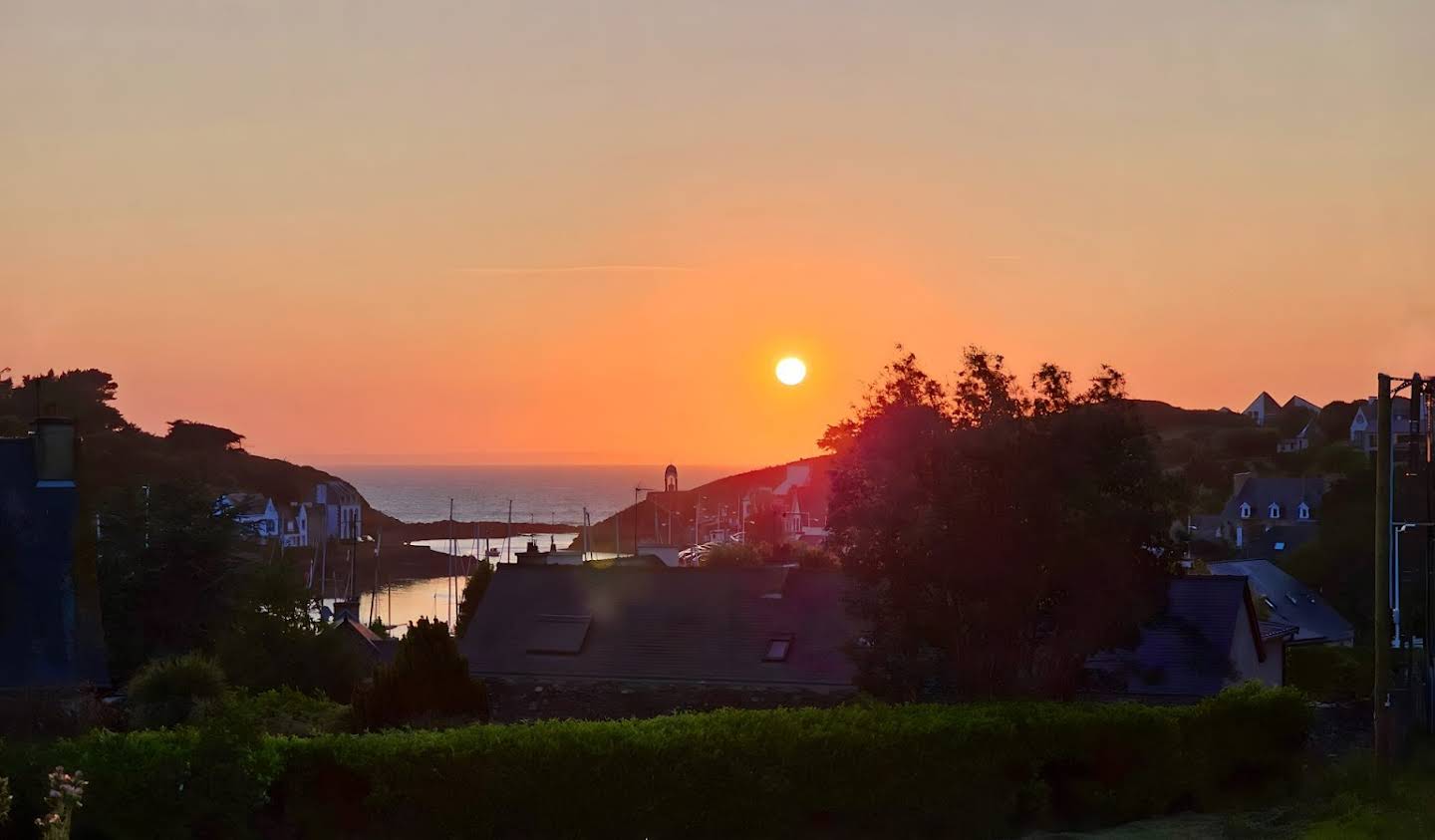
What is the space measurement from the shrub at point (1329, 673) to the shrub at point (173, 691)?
35.5 meters

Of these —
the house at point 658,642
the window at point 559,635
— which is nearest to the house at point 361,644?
the house at point 658,642

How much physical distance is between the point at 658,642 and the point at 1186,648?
49.8 feet

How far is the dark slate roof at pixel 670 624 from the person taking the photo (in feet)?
135

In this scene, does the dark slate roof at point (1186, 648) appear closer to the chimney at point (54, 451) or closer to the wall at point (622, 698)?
the wall at point (622, 698)

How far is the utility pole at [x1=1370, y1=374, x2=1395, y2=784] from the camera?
2369 centimetres

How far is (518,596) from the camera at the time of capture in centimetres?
4675

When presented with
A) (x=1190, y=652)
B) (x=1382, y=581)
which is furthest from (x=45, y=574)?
(x=1190, y=652)

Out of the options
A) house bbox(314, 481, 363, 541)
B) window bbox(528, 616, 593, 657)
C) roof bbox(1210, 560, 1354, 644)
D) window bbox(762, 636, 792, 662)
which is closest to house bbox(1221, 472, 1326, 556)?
roof bbox(1210, 560, 1354, 644)

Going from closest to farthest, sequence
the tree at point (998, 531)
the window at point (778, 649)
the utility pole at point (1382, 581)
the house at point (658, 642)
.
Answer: the utility pole at point (1382, 581) → the tree at point (998, 531) → the house at point (658, 642) → the window at point (778, 649)

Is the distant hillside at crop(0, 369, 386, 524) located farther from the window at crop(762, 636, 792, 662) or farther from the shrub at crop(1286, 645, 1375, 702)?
the shrub at crop(1286, 645, 1375, 702)

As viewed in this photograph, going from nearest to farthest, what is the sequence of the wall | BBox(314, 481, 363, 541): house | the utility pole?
the utility pole → the wall → BBox(314, 481, 363, 541): house

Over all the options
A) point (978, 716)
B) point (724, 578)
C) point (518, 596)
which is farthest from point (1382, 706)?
point (518, 596)

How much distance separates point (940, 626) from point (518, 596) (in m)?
18.3

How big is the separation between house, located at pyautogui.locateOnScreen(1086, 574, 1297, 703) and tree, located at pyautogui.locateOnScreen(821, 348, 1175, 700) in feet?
11.8
